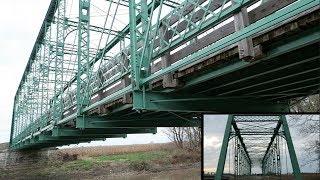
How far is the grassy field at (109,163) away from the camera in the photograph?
3925cm

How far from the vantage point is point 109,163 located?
41.9 metres

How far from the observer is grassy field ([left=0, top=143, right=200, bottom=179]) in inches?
1545

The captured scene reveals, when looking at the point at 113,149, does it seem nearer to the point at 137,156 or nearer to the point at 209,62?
the point at 137,156

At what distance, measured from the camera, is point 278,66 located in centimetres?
748

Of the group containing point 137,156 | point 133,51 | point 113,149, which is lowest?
point 137,156

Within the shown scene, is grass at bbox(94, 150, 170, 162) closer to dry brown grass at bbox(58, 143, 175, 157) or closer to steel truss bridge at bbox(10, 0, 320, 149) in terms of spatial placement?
dry brown grass at bbox(58, 143, 175, 157)

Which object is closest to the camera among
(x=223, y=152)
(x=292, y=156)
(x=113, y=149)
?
(x=292, y=156)

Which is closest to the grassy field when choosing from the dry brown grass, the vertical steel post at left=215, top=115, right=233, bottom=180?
the dry brown grass

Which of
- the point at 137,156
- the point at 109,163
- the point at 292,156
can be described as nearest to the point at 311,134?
the point at 292,156

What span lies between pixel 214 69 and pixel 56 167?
37.8 metres

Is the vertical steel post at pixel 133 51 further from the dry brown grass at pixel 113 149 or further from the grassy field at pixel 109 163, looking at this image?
the dry brown grass at pixel 113 149

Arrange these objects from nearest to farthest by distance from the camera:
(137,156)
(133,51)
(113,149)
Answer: (133,51), (137,156), (113,149)

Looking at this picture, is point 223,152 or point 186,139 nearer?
point 223,152

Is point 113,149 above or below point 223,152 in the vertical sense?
above
